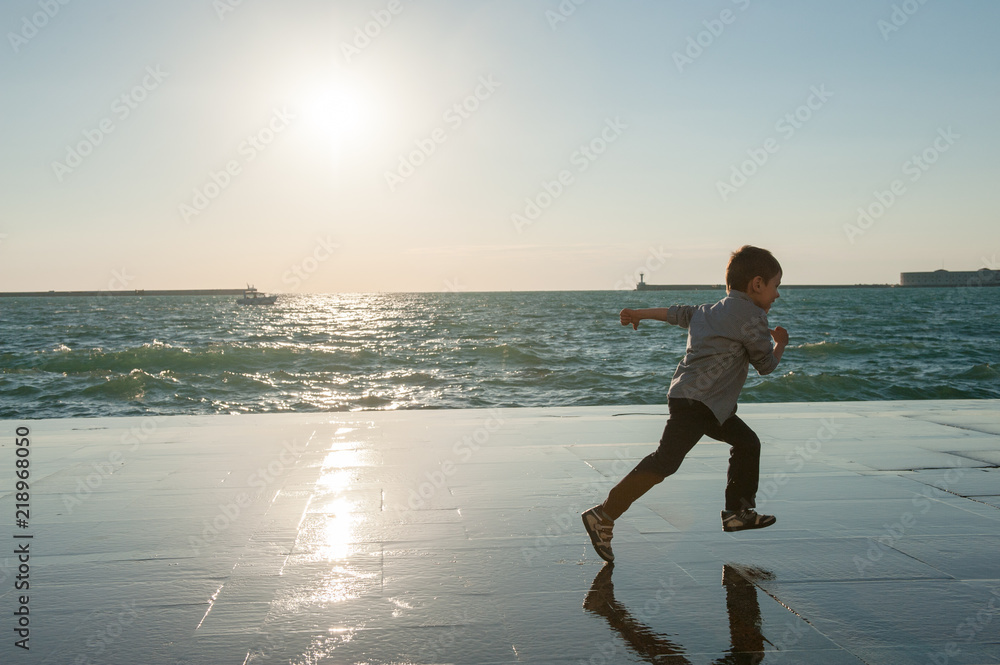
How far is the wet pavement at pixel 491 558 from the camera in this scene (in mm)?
2641

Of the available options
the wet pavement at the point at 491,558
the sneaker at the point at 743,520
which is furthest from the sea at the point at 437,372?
the sneaker at the point at 743,520

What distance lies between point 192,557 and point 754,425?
5.65 m

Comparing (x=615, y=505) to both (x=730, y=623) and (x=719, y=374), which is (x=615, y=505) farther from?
(x=730, y=623)

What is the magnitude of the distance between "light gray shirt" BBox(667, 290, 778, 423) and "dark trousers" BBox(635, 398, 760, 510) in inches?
2.7

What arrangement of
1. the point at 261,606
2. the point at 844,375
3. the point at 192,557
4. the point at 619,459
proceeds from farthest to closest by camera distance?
the point at 844,375 → the point at 619,459 → the point at 192,557 → the point at 261,606

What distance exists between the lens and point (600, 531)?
3.56 meters

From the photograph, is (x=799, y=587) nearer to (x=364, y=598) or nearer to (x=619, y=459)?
(x=364, y=598)

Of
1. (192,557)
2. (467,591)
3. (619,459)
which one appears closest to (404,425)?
(619,459)

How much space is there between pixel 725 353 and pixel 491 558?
1402mm

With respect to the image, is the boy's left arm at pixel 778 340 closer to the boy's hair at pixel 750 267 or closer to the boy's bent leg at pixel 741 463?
the boy's hair at pixel 750 267

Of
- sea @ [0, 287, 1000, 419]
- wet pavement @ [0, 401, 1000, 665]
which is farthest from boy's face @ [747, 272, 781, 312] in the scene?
sea @ [0, 287, 1000, 419]

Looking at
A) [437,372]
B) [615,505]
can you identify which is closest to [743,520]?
[615,505]

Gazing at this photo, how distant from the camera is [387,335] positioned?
45.7 metres

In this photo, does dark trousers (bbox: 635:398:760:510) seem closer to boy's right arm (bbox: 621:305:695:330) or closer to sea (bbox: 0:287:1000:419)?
Answer: boy's right arm (bbox: 621:305:695:330)
